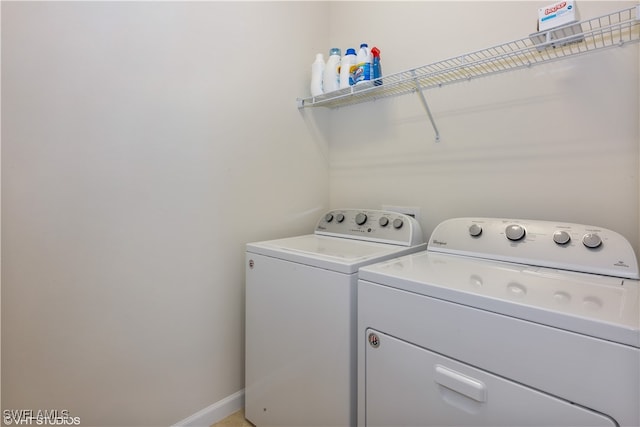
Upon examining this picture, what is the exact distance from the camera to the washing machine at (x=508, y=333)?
652mm

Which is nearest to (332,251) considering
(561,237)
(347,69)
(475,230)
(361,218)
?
(361,218)

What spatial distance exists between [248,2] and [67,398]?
1922 mm

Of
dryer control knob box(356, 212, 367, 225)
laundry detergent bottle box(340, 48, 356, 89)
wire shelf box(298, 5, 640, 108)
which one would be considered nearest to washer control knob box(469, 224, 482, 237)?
dryer control knob box(356, 212, 367, 225)

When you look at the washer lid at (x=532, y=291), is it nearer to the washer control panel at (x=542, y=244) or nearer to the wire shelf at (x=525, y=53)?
the washer control panel at (x=542, y=244)

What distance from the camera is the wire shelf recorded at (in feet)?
3.51

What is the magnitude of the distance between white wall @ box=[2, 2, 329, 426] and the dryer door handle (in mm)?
1083

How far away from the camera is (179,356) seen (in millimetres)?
1434

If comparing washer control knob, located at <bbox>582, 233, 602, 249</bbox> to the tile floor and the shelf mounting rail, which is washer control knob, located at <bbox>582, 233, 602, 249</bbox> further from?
the tile floor

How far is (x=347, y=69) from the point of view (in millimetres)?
1643

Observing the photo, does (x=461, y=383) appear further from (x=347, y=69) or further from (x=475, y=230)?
(x=347, y=69)

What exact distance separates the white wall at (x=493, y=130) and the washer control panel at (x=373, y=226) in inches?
8.1

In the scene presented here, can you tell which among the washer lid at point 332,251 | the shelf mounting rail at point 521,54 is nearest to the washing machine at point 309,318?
the washer lid at point 332,251

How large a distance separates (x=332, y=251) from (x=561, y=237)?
823 mm

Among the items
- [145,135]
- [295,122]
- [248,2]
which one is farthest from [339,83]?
[145,135]
